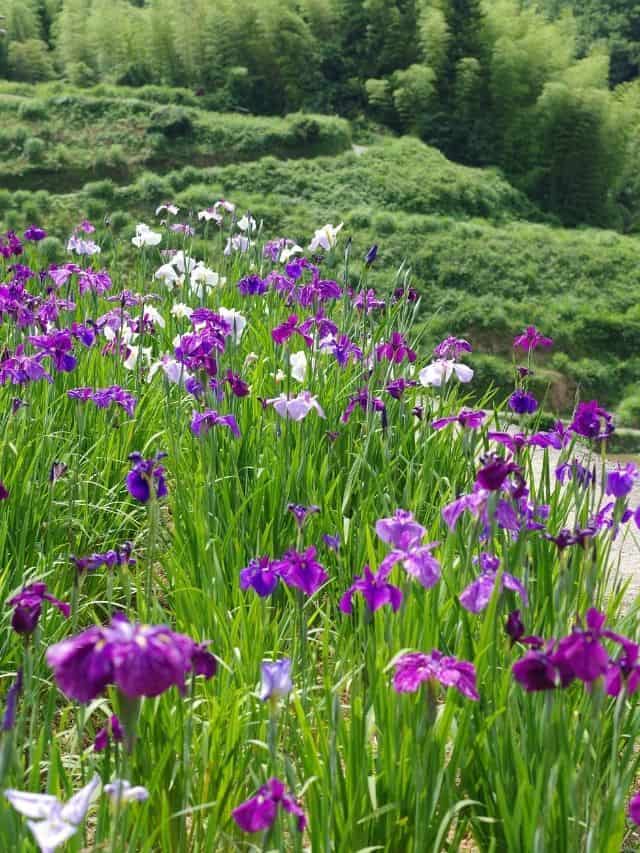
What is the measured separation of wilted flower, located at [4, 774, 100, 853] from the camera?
88 centimetres

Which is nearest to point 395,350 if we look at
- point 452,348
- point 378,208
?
point 452,348

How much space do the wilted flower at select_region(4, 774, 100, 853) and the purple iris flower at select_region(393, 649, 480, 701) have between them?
0.44 metres

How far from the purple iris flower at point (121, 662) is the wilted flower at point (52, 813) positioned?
13 centimetres

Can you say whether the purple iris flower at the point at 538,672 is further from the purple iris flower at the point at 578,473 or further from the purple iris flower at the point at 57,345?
the purple iris flower at the point at 57,345

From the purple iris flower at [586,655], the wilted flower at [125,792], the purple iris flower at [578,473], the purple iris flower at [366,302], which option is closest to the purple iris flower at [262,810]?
the wilted flower at [125,792]

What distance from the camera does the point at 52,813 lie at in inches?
35.9

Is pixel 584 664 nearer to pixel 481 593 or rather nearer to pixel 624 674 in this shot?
pixel 624 674

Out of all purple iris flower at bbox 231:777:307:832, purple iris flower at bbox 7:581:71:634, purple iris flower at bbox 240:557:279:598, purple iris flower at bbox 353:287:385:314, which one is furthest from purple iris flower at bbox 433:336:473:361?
purple iris flower at bbox 231:777:307:832

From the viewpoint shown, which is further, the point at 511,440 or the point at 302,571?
the point at 511,440

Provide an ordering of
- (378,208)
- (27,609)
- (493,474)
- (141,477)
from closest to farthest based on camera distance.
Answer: (27,609) < (493,474) < (141,477) < (378,208)

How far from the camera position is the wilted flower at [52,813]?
884mm

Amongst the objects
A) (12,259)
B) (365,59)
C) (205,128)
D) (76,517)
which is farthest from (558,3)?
(76,517)

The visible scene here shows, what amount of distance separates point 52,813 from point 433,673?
0.51 meters

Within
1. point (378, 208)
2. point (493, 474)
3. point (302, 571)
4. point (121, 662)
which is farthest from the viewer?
point (378, 208)
